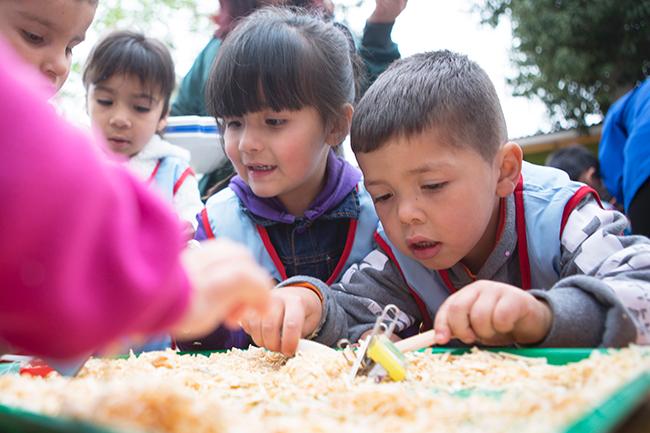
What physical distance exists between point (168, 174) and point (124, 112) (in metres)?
0.35

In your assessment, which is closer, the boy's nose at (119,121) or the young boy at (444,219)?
the young boy at (444,219)

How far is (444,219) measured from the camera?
174 cm

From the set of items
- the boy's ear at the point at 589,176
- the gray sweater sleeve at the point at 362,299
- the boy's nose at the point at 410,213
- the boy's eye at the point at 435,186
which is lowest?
the boy's ear at the point at 589,176

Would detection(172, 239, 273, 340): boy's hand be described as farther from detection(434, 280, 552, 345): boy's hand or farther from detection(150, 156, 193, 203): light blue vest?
detection(150, 156, 193, 203): light blue vest

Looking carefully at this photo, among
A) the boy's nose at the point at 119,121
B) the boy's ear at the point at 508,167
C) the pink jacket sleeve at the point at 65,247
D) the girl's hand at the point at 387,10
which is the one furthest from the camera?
the boy's nose at the point at 119,121

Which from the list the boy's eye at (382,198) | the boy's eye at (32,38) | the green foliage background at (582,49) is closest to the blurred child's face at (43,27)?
the boy's eye at (32,38)

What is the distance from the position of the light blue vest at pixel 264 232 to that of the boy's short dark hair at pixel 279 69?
0.30 metres

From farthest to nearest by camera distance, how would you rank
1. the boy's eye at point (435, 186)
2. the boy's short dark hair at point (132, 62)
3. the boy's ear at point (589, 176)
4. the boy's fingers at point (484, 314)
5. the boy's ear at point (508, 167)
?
the boy's ear at point (589, 176) → the boy's short dark hair at point (132, 62) → the boy's ear at point (508, 167) → the boy's eye at point (435, 186) → the boy's fingers at point (484, 314)

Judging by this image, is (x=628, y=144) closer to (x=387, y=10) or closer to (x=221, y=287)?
(x=387, y=10)

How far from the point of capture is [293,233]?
7.43 ft

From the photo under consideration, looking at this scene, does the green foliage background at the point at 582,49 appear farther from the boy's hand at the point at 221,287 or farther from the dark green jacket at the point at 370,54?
the boy's hand at the point at 221,287

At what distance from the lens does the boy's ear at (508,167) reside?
1870 millimetres

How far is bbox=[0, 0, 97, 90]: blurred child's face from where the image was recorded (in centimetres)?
164

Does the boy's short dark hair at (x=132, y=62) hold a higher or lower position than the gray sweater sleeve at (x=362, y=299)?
higher
